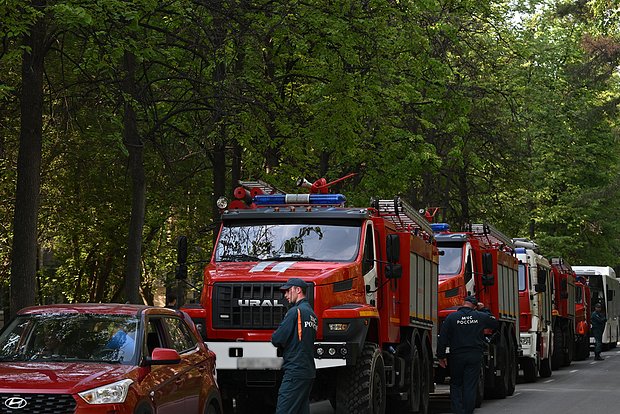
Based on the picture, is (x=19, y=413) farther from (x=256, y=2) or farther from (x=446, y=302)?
(x=256, y=2)

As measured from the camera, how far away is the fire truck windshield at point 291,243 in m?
16.6

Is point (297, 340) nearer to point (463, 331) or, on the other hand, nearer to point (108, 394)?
point (108, 394)

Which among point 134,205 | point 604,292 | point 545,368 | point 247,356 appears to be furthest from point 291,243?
point 604,292

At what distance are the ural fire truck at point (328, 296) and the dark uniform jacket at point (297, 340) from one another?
258 cm

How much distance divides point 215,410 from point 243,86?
12.6 meters

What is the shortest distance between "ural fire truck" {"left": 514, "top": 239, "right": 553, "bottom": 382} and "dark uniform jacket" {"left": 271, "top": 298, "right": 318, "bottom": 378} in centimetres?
1665

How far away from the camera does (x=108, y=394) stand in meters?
10.3

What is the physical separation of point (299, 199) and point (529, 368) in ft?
45.0

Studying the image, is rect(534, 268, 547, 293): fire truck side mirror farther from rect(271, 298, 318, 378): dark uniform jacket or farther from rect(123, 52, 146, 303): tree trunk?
rect(271, 298, 318, 378): dark uniform jacket

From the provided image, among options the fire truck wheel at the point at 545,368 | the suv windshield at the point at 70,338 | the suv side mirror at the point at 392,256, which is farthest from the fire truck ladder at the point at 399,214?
the fire truck wheel at the point at 545,368

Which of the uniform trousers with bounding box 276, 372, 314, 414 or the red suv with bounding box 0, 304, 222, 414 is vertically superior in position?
the red suv with bounding box 0, 304, 222, 414

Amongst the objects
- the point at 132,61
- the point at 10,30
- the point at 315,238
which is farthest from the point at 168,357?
the point at 132,61

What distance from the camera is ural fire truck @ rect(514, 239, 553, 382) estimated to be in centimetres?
2892

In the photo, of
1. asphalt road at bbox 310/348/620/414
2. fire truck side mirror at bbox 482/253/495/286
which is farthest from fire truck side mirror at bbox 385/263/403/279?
fire truck side mirror at bbox 482/253/495/286
